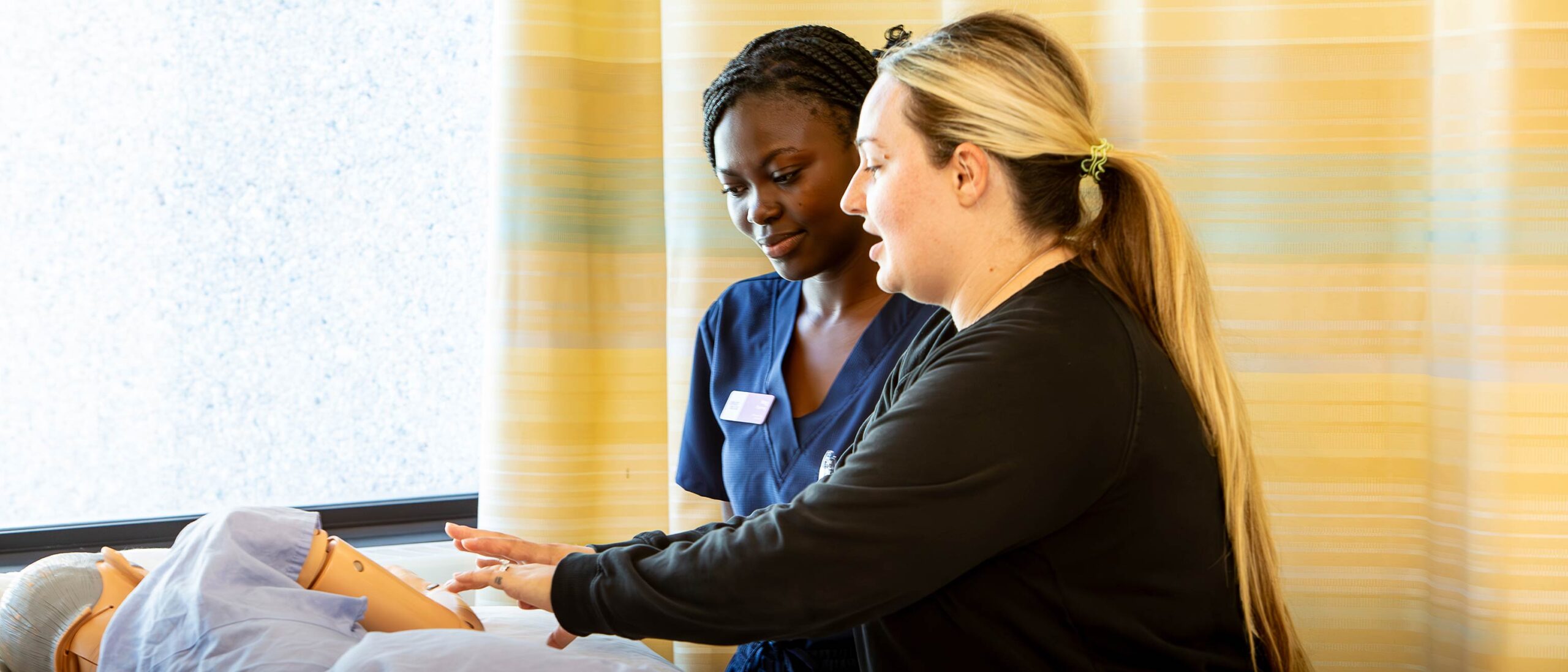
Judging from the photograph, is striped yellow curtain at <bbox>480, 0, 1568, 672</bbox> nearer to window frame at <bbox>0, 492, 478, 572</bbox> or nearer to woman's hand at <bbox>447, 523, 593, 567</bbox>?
window frame at <bbox>0, 492, 478, 572</bbox>

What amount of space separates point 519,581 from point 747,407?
522 millimetres

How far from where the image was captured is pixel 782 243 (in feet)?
4.88

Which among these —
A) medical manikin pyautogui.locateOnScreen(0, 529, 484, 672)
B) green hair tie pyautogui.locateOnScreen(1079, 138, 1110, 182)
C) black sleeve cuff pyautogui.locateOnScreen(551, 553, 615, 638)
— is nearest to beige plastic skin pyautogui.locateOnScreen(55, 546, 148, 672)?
medical manikin pyautogui.locateOnScreen(0, 529, 484, 672)

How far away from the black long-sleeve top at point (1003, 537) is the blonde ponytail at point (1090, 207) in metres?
0.05

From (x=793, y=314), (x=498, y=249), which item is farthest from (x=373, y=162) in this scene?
(x=793, y=314)

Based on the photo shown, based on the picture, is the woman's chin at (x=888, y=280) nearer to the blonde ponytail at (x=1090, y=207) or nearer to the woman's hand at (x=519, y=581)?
the blonde ponytail at (x=1090, y=207)

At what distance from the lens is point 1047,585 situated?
3.42 feet

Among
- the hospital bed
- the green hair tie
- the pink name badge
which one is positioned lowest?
the hospital bed

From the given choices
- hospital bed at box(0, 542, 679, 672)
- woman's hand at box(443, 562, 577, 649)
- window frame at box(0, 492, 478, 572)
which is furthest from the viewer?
window frame at box(0, 492, 478, 572)

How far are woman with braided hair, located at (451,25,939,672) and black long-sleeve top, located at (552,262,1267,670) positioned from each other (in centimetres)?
37

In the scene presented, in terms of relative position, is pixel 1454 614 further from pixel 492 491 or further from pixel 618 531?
pixel 492 491

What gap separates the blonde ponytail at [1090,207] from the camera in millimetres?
1120

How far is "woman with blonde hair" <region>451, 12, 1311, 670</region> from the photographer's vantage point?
3.26ft

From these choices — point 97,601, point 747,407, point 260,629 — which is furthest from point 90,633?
point 747,407
